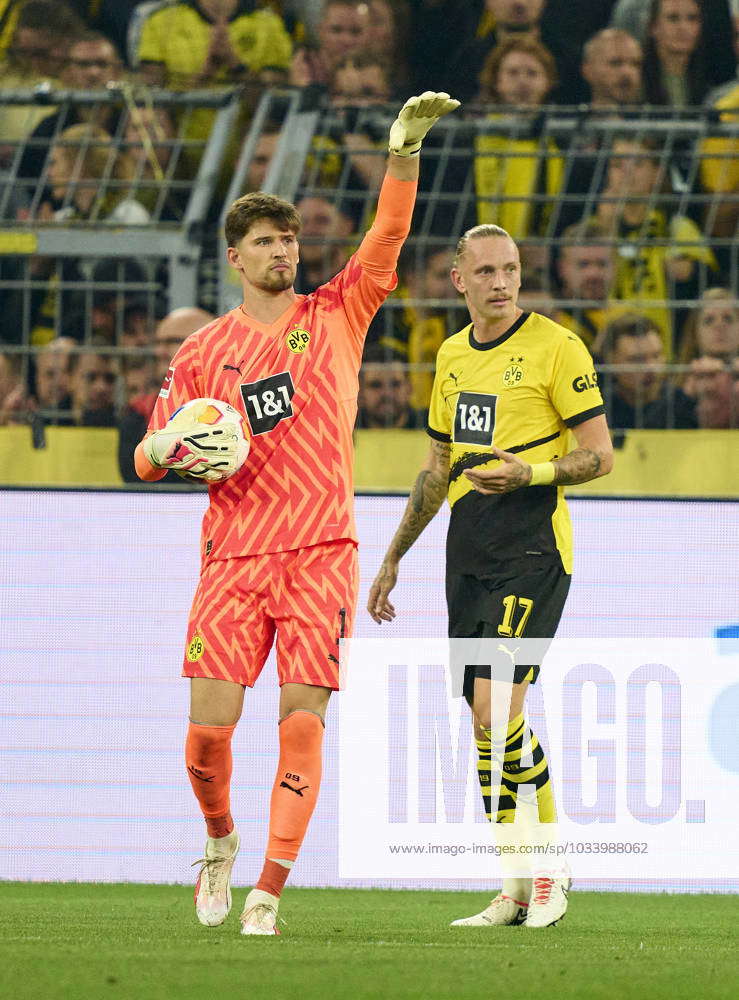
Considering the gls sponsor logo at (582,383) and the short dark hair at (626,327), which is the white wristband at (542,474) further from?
the short dark hair at (626,327)

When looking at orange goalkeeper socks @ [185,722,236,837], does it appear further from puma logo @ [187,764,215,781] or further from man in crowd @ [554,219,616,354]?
man in crowd @ [554,219,616,354]

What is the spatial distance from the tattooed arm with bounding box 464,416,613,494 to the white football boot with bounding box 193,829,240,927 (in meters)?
1.21

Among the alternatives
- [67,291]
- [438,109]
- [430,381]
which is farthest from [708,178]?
[438,109]

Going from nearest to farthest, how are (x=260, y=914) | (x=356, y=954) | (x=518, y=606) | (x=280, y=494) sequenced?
(x=356, y=954) < (x=260, y=914) < (x=280, y=494) < (x=518, y=606)

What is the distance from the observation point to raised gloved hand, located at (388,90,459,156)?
4453mm

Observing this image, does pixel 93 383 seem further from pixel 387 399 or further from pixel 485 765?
pixel 485 765

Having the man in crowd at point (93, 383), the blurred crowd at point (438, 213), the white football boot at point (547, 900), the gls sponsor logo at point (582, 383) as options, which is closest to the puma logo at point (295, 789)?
the white football boot at point (547, 900)

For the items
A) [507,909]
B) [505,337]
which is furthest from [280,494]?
[507,909]

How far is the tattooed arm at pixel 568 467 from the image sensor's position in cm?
475

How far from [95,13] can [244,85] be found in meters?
2.02

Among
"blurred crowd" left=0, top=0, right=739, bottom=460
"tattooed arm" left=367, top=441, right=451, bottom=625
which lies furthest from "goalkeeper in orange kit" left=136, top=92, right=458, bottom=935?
"blurred crowd" left=0, top=0, right=739, bottom=460

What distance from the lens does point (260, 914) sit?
4355 millimetres

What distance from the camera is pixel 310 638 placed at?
178 inches

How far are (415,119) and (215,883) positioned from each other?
2109 mm
